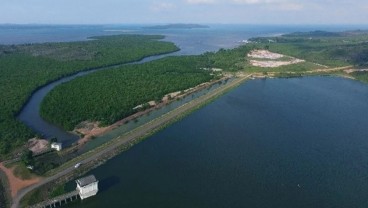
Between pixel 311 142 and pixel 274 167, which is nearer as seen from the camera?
pixel 274 167

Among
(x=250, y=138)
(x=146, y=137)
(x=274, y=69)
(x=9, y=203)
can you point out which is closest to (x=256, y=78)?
(x=274, y=69)

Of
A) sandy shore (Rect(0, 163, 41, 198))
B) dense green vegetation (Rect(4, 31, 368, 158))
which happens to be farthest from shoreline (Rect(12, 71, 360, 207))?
dense green vegetation (Rect(4, 31, 368, 158))

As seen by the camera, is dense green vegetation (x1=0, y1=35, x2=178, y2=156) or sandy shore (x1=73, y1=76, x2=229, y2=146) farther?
dense green vegetation (x1=0, y1=35, x2=178, y2=156)

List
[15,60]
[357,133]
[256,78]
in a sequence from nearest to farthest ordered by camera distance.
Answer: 1. [357,133]
2. [256,78]
3. [15,60]

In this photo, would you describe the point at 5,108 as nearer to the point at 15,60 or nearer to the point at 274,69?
the point at 15,60

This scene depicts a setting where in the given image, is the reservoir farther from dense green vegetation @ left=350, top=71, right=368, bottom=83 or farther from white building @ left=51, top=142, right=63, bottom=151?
dense green vegetation @ left=350, top=71, right=368, bottom=83
